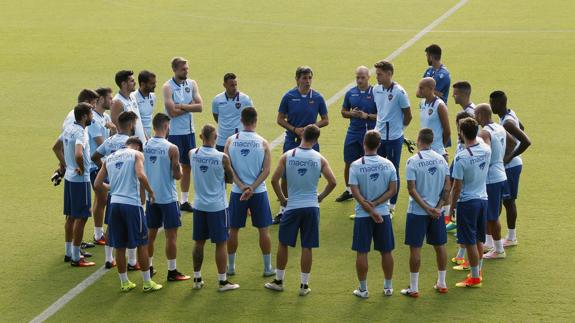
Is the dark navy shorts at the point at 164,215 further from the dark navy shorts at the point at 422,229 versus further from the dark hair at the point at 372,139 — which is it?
the dark navy shorts at the point at 422,229

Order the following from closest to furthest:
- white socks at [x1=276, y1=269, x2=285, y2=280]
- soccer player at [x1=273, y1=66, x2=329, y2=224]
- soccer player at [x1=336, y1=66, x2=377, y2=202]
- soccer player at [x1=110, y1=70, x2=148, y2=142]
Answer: white socks at [x1=276, y1=269, x2=285, y2=280], soccer player at [x1=110, y1=70, x2=148, y2=142], soccer player at [x1=273, y1=66, x2=329, y2=224], soccer player at [x1=336, y1=66, x2=377, y2=202]

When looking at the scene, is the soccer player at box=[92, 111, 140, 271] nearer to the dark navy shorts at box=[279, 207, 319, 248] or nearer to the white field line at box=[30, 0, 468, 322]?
the white field line at box=[30, 0, 468, 322]

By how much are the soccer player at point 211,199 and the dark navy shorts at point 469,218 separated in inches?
117

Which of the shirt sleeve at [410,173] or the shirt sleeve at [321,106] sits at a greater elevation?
the shirt sleeve at [321,106]

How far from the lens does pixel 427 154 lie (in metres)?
11.9

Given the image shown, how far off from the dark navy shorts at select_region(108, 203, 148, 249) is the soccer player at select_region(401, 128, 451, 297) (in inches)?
133

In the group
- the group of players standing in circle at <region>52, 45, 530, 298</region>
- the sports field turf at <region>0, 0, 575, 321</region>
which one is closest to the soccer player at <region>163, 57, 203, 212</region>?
the sports field turf at <region>0, 0, 575, 321</region>

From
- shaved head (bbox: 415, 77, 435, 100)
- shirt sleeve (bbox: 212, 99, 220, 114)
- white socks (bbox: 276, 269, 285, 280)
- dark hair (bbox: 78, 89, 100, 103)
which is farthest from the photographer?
shirt sleeve (bbox: 212, 99, 220, 114)

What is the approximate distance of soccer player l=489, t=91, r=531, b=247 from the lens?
43.2ft

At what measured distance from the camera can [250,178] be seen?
496 inches

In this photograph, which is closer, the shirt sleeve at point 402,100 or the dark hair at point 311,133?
the dark hair at point 311,133

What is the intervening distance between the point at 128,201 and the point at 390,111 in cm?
484

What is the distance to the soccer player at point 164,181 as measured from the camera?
485 inches

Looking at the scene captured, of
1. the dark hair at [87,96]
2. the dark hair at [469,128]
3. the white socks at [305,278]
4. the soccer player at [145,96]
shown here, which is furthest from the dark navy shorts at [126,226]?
the dark hair at [469,128]
